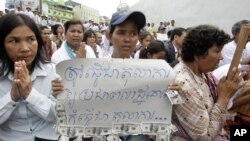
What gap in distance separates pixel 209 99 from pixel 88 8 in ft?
118

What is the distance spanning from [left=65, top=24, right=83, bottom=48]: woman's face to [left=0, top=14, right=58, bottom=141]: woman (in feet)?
9.97

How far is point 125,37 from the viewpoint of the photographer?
2.68m

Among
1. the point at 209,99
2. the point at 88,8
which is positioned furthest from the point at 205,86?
the point at 88,8

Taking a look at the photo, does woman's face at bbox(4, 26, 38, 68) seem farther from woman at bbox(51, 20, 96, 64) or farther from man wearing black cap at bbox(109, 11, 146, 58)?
woman at bbox(51, 20, 96, 64)

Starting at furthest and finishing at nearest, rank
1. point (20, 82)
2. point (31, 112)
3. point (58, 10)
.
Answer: point (58, 10) → point (31, 112) → point (20, 82)

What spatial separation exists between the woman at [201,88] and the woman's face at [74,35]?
3.00 meters

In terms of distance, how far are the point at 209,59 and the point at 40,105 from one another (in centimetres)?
107

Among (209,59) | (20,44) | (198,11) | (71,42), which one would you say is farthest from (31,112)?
(198,11)

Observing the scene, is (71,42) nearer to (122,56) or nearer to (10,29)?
(122,56)

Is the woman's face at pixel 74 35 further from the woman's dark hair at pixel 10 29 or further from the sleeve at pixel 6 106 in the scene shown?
the sleeve at pixel 6 106

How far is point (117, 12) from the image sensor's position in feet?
8.94

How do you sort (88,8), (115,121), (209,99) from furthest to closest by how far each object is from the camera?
(88,8) → (209,99) → (115,121)

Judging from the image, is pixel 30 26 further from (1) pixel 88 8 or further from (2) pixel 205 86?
(1) pixel 88 8

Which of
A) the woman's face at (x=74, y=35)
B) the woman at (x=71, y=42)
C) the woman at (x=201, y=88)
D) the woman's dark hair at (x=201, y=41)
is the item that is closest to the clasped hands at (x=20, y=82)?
the woman at (x=201, y=88)
